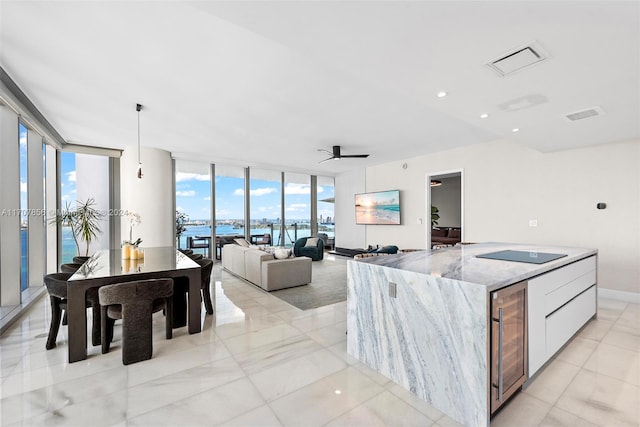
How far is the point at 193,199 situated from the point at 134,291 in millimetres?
5410

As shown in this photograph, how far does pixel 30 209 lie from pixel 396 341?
5.52 metres

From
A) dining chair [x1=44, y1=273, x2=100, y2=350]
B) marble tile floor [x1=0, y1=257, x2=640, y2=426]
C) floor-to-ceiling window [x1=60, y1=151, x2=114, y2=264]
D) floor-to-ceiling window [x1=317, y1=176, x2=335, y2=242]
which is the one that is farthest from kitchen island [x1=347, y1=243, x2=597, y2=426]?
floor-to-ceiling window [x1=317, y1=176, x2=335, y2=242]

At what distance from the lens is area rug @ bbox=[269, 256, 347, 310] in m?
4.17

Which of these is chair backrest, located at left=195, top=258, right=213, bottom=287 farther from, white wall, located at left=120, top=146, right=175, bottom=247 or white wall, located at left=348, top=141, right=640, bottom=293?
white wall, located at left=348, top=141, right=640, bottom=293

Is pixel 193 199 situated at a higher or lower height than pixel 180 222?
higher

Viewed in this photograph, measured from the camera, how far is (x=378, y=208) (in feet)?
26.3

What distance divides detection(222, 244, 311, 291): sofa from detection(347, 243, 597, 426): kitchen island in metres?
2.39

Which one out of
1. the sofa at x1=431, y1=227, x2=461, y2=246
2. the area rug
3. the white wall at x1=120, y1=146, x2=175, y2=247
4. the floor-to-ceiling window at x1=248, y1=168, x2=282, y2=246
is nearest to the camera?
the area rug

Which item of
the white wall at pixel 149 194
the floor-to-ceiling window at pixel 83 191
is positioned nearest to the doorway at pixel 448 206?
the white wall at pixel 149 194

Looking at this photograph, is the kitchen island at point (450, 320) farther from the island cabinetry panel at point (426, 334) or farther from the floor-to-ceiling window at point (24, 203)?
the floor-to-ceiling window at point (24, 203)

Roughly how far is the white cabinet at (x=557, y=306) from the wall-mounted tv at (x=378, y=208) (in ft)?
14.5

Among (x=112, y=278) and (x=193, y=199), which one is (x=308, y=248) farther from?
(x=112, y=278)

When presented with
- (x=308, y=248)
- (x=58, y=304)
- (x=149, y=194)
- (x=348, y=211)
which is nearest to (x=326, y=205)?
(x=348, y=211)

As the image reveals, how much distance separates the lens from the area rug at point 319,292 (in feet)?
13.7
